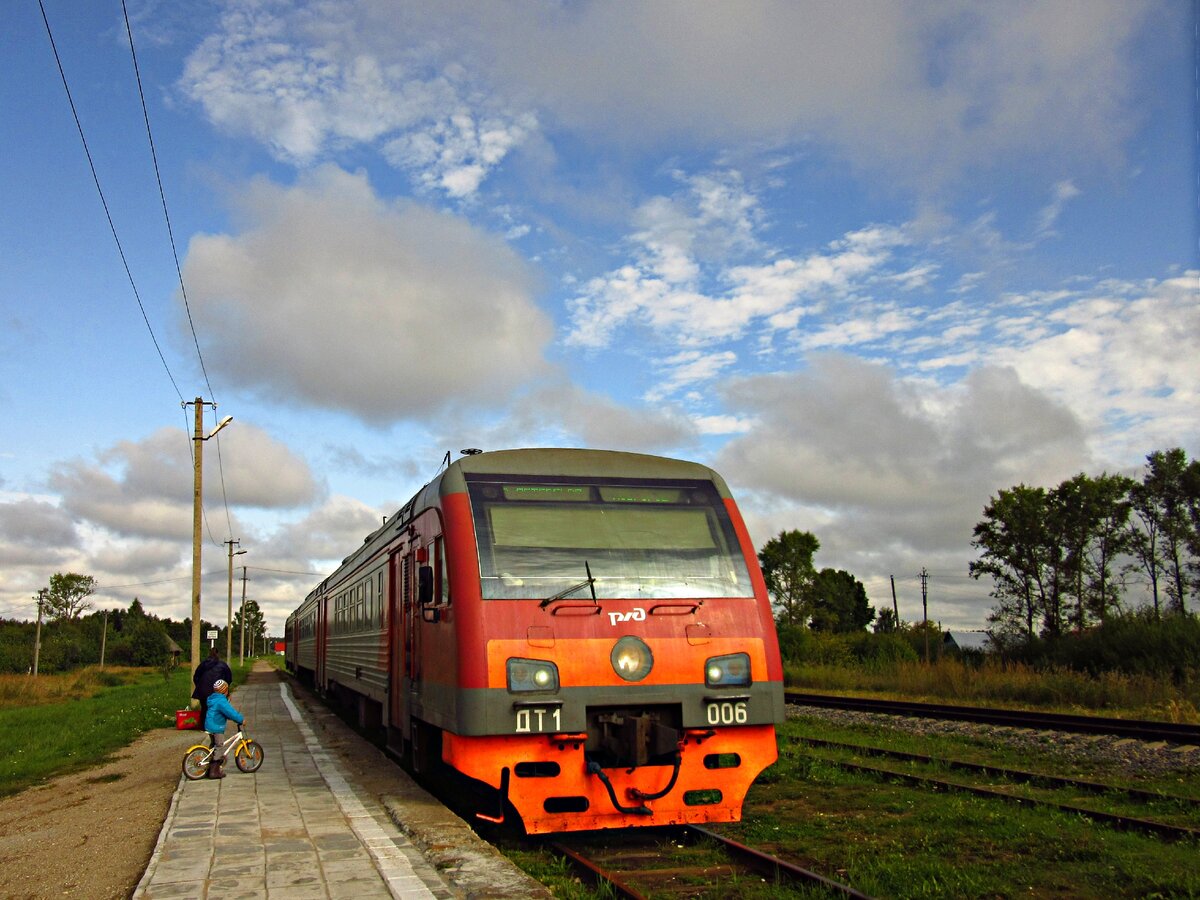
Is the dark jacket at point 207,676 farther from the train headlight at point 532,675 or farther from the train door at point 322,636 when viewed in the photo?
the train door at point 322,636

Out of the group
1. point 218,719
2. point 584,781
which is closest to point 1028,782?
point 584,781

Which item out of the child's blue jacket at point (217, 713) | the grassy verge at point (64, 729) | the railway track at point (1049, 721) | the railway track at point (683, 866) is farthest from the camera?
the grassy verge at point (64, 729)

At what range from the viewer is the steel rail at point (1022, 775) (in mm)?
9177

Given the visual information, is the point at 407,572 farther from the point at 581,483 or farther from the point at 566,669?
the point at 566,669

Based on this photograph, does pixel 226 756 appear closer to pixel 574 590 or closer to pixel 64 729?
pixel 574 590

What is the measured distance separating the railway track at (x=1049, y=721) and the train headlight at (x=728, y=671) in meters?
7.60

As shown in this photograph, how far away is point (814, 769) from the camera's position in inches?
441

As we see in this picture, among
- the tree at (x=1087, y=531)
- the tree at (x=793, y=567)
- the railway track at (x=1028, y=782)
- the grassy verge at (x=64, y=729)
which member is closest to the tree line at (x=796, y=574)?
the tree at (x=793, y=567)

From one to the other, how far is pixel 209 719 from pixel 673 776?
6.27m

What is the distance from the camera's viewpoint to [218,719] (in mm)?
11141

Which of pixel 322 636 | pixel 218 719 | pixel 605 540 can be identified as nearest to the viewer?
pixel 605 540

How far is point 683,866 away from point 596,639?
5.67 ft

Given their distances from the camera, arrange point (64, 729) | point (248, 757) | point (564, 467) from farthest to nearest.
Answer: point (64, 729) < point (248, 757) < point (564, 467)

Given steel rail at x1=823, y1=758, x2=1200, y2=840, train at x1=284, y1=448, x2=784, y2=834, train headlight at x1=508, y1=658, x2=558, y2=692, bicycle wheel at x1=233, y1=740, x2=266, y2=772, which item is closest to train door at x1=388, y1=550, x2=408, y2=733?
train at x1=284, y1=448, x2=784, y2=834
